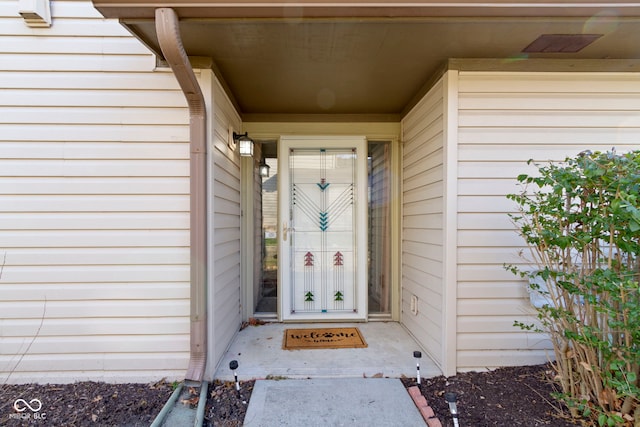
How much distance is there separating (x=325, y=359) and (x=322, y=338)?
42 centimetres

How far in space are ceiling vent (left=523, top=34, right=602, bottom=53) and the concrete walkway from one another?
2525 millimetres

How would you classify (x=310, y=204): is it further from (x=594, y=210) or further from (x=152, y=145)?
(x=594, y=210)

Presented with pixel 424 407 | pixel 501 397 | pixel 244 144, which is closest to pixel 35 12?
pixel 244 144

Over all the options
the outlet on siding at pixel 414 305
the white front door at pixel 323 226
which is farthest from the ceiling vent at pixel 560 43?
the outlet on siding at pixel 414 305

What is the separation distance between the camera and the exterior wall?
2.13 m

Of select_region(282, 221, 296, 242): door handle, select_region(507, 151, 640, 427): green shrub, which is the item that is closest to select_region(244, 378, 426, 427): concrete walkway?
select_region(507, 151, 640, 427): green shrub

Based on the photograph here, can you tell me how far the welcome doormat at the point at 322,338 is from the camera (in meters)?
2.58

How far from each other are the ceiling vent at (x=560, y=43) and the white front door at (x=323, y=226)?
1.61 meters

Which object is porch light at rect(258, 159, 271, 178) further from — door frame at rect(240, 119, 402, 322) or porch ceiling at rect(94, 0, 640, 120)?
porch ceiling at rect(94, 0, 640, 120)

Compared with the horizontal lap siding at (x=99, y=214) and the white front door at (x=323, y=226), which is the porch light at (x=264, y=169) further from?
the horizontal lap siding at (x=99, y=214)

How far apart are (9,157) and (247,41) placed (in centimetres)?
194

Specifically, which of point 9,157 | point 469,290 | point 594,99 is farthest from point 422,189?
point 9,157

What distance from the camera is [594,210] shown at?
1577 mm

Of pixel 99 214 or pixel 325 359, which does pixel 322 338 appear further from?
pixel 99 214
